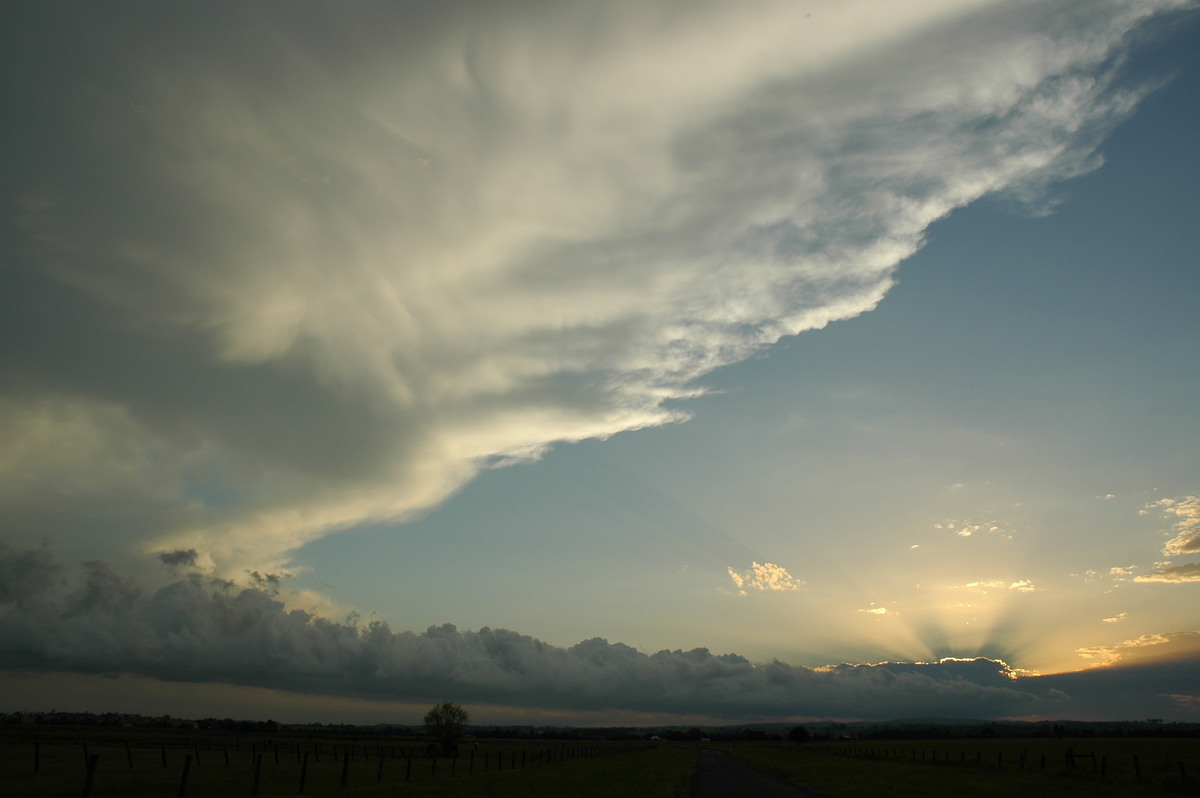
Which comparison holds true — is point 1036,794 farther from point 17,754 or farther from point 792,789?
point 17,754

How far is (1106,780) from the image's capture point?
42.4 m

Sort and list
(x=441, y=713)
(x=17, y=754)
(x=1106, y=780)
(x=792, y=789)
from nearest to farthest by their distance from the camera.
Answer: (x=792, y=789), (x=1106, y=780), (x=17, y=754), (x=441, y=713)

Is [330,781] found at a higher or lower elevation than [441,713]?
higher

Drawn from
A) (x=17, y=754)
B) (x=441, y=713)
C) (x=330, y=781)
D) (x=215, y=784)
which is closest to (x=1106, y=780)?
(x=330, y=781)

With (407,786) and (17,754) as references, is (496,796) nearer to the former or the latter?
(407,786)

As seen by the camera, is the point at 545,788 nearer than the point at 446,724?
Yes

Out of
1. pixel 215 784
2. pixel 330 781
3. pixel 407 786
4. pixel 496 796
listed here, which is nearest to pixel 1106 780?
pixel 496 796

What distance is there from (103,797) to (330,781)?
14.9 m

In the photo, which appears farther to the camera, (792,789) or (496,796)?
(792,789)

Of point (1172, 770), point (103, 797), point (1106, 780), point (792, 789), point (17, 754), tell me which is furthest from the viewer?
point (17, 754)

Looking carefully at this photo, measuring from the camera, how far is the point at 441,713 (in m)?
117

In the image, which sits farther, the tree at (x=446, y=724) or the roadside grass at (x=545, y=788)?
the tree at (x=446, y=724)

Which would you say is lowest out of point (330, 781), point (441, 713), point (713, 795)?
point (441, 713)

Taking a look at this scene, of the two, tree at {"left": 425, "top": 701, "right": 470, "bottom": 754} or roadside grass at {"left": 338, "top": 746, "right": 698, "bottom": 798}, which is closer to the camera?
roadside grass at {"left": 338, "top": 746, "right": 698, "bottom": 798}
